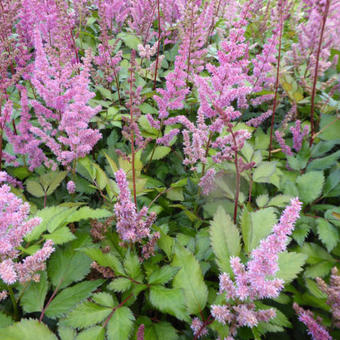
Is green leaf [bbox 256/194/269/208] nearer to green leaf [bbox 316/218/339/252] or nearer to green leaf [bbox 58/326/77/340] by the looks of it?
green leaf [bbox 316/218/339/252]

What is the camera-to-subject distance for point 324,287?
998mm

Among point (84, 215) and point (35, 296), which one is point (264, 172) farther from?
point (35, 296)

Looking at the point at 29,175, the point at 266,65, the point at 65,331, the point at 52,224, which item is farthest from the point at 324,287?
the point at 29,175

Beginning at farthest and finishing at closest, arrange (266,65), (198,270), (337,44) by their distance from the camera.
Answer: (337,44)
(266,65)
(198,270)

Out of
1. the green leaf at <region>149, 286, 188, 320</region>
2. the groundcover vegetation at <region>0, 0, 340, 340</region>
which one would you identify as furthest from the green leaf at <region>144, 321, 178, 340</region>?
the green leaf at <region>149, 286, 188, 320</region>

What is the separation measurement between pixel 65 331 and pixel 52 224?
0.42m

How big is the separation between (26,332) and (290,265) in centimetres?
100

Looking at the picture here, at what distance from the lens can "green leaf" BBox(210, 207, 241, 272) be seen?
3.72 feet

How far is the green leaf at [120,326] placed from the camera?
100 centimetres

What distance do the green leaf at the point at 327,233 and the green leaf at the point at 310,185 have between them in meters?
0.15

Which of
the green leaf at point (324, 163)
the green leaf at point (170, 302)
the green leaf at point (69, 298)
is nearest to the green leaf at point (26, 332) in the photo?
the green leaf at point (69, 298)

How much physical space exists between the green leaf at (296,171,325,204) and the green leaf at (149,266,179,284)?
2.78 feet

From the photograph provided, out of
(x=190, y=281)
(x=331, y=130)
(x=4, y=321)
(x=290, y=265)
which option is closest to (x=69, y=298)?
(x=4, y=321)

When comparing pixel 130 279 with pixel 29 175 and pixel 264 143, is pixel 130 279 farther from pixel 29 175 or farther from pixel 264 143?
pixel 264 143
